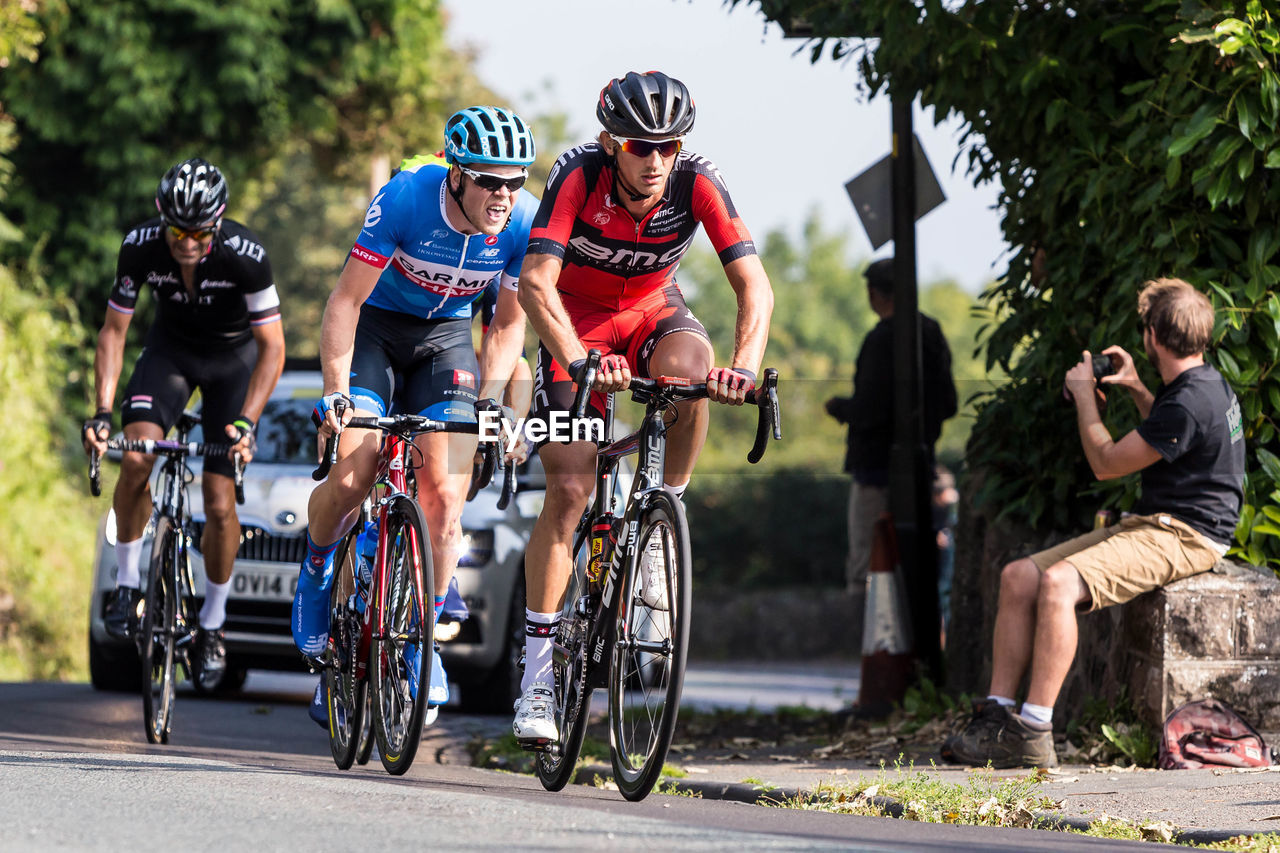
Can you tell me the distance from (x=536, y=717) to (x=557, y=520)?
0.68m

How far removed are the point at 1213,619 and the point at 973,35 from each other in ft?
9.35

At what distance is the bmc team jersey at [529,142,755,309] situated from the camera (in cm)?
588

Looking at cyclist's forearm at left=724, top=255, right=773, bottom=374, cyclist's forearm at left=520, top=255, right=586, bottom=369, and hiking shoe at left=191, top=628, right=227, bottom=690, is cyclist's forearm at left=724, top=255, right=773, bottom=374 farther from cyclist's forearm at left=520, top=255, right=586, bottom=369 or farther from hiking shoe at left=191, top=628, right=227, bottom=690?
hiking shoe at left=191, top=628, right=227, bottom=690

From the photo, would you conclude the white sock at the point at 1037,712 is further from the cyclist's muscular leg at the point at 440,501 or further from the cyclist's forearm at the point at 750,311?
the cyclist's muscular leg at the point at 440,501

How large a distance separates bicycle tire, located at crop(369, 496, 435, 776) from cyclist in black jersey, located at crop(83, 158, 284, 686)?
198cm

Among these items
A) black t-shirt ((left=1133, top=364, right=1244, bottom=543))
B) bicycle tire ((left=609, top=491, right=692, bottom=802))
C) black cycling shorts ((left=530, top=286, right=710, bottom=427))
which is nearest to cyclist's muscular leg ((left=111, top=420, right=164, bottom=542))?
black cycling shorts ((left=530, top=286, right=710, bottom=427))

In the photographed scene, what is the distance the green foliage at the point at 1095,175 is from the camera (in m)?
7.06

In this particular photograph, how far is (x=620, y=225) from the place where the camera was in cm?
605

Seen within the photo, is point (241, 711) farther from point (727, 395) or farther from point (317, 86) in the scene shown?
point (317, 86)

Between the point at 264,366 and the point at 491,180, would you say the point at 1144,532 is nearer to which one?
the point at 491,180

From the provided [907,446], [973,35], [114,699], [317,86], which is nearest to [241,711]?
[114,699]

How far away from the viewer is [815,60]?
9.33 m

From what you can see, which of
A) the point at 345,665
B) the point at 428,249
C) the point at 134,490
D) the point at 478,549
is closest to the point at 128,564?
the point at 134,490

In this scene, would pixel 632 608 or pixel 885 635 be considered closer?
pixel 632 608
